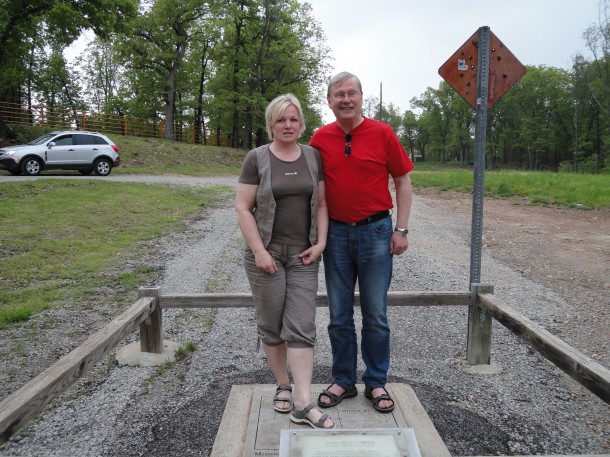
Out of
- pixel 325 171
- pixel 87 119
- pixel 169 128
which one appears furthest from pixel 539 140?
pixel 325 171

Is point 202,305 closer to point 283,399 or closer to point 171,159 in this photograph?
point 283,399

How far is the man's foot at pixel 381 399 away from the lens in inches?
121

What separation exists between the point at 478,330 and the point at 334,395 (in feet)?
5.57

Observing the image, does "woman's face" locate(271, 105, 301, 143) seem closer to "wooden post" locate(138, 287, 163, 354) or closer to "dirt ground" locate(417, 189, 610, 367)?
"wooden post" locate(138, 287, 163, 354)

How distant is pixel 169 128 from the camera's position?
113ft

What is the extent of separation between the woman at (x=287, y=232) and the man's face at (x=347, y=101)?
8.4 inches

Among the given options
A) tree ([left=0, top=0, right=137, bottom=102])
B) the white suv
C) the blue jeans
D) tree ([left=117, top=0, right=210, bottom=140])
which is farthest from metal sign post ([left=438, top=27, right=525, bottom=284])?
tree ([left=117, top=0, right=210, bottom=140])

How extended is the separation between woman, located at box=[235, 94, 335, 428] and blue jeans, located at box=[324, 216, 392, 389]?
0.63ft

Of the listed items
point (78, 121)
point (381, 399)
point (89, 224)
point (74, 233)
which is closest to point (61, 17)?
point (78, 121)

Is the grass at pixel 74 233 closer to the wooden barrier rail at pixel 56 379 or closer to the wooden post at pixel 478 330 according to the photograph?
the wooden barrier rail at pixel 56 379

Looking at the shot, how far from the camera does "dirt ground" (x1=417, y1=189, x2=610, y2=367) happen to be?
5.33m

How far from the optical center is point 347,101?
2.89m

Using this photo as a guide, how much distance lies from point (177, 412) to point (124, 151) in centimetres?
2300

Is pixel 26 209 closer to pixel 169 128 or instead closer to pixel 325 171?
pixel 325 171
